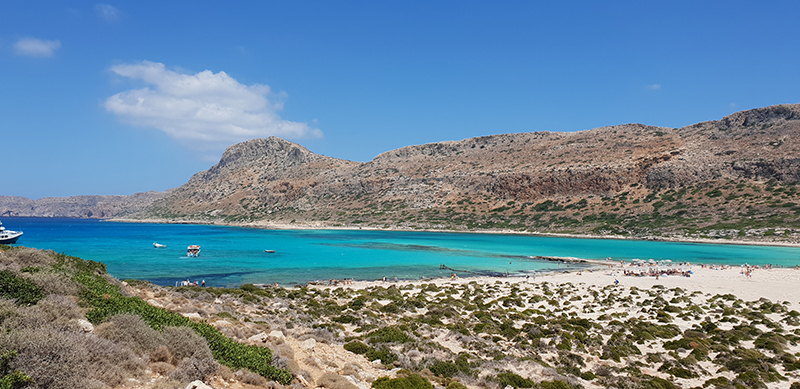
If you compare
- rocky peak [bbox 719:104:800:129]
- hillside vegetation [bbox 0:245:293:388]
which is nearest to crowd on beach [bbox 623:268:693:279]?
hillside vegetation [bbox 0:245:293:388]

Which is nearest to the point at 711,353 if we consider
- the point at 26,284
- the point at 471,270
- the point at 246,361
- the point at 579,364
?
the point at 579,364

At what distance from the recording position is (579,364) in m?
14.1

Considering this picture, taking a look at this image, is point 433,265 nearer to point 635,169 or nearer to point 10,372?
point 10,372

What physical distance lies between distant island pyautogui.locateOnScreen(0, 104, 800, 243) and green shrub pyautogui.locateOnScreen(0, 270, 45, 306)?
10397 centimetres

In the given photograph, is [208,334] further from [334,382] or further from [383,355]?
[383,355]

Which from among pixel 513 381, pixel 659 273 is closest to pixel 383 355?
pixel 513 381

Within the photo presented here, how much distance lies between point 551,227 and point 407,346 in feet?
343

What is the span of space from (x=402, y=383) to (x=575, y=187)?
126 metres

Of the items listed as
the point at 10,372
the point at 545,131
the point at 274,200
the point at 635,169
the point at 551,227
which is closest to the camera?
the point at 10,372

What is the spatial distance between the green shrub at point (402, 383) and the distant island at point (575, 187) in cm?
9720

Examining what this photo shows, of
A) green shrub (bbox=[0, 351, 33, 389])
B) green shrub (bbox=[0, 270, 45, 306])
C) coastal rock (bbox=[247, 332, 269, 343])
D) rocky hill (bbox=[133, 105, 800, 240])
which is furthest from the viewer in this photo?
rocky hill (bbox=[133, 105, 800, 240])

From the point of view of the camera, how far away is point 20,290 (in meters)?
8.70

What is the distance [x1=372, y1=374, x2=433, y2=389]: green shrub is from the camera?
32.5ft

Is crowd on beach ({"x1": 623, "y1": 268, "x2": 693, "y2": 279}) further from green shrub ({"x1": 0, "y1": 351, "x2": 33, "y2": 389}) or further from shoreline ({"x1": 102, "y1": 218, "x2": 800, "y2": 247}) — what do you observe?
shoreline ({"x1": 102, "y1": 218, "x2": 800, "y2": 247})
